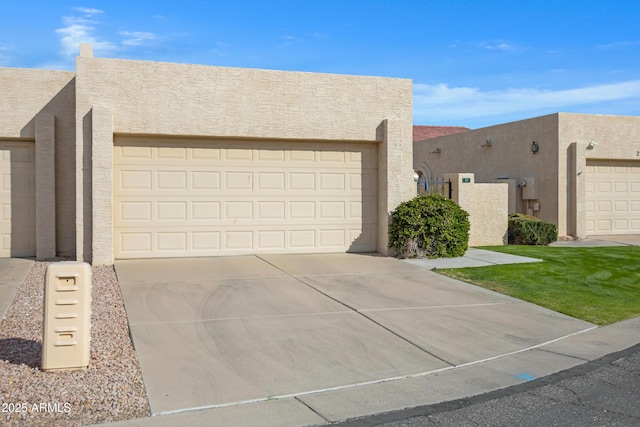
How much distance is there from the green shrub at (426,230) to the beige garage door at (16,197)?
8135 millimetres

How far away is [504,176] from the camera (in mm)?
22578

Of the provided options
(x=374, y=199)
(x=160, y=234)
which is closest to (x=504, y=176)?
(x=374, y=199)

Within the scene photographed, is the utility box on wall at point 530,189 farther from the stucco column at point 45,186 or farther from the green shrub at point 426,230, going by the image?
the stucco column at point 45,186

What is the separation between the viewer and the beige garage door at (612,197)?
20.7 metres

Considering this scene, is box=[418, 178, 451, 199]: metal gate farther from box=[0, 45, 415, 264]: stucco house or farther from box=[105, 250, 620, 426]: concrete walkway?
box=[105, 250, 620, 426]: concrete walkway

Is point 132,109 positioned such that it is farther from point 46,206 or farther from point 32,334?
point 32,334

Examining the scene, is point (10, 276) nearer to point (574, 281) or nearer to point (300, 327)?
point (300, 327)

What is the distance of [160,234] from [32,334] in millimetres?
6167

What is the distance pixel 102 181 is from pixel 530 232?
11658mm

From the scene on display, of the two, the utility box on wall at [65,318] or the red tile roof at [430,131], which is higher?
the red tile roof at [430,131]

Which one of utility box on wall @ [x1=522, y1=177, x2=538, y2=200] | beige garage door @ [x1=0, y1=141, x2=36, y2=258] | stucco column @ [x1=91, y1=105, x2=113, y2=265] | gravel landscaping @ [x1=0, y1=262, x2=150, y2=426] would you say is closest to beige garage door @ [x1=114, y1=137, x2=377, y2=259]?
stucco column @ [x1=91, y1=105, x2=113, y2=265]

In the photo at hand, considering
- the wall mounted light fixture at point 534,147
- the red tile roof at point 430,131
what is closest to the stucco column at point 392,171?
the wall mounted light fixture at point 534,147

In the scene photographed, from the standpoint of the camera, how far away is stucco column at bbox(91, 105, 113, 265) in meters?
12.6

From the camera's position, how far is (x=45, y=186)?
13672mm
